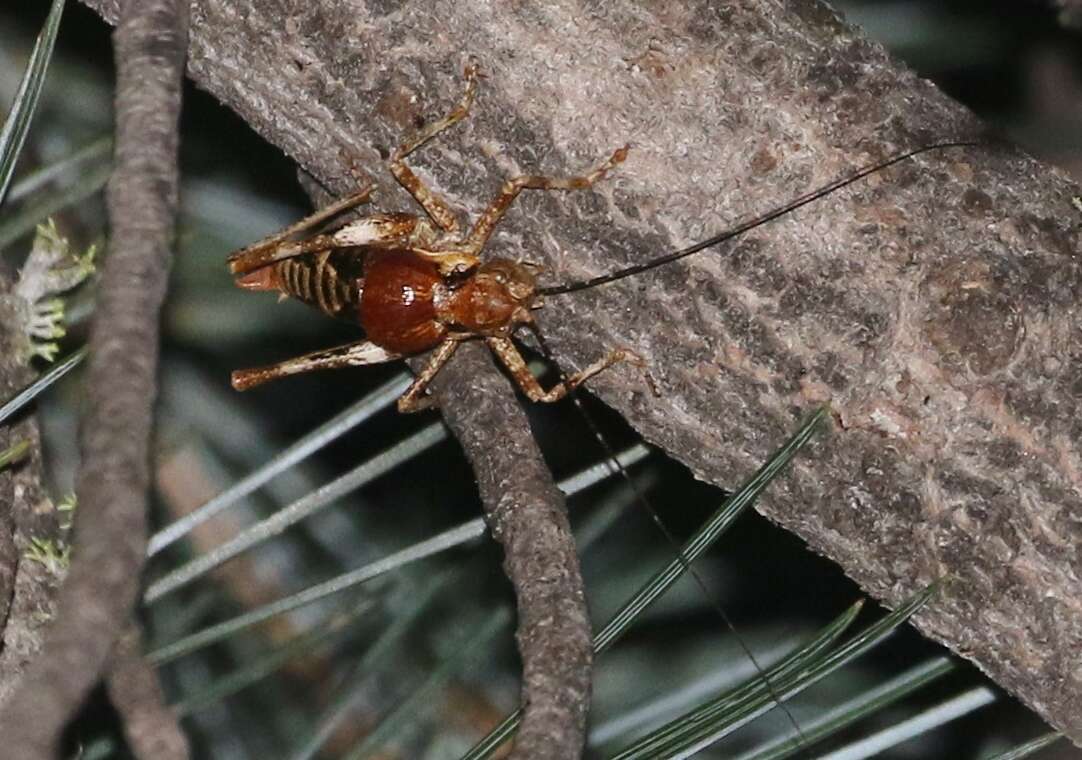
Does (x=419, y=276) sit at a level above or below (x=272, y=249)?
below

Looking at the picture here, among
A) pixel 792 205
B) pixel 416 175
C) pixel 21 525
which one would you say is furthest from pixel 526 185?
pixel 21 525

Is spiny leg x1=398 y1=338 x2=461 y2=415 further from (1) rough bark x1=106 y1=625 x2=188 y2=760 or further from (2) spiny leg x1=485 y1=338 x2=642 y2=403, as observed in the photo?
(1) rough bark x1=106 y1=625 x2=188 y2=760

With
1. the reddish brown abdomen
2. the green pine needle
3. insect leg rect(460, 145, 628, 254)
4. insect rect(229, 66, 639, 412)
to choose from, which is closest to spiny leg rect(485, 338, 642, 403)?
insect rect(229, 66, 639, 412)

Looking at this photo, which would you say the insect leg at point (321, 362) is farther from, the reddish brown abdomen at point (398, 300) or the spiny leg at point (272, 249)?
the spiny leg at point (272, 249)

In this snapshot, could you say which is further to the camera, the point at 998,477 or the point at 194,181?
the point at 194,181

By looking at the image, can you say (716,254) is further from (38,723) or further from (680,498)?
(38,723)

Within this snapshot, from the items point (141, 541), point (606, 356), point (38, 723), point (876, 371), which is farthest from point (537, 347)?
point (38, 723)

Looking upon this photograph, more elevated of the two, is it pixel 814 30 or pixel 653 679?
pixel 814 30

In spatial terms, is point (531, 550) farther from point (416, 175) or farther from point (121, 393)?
point (121, 393)
